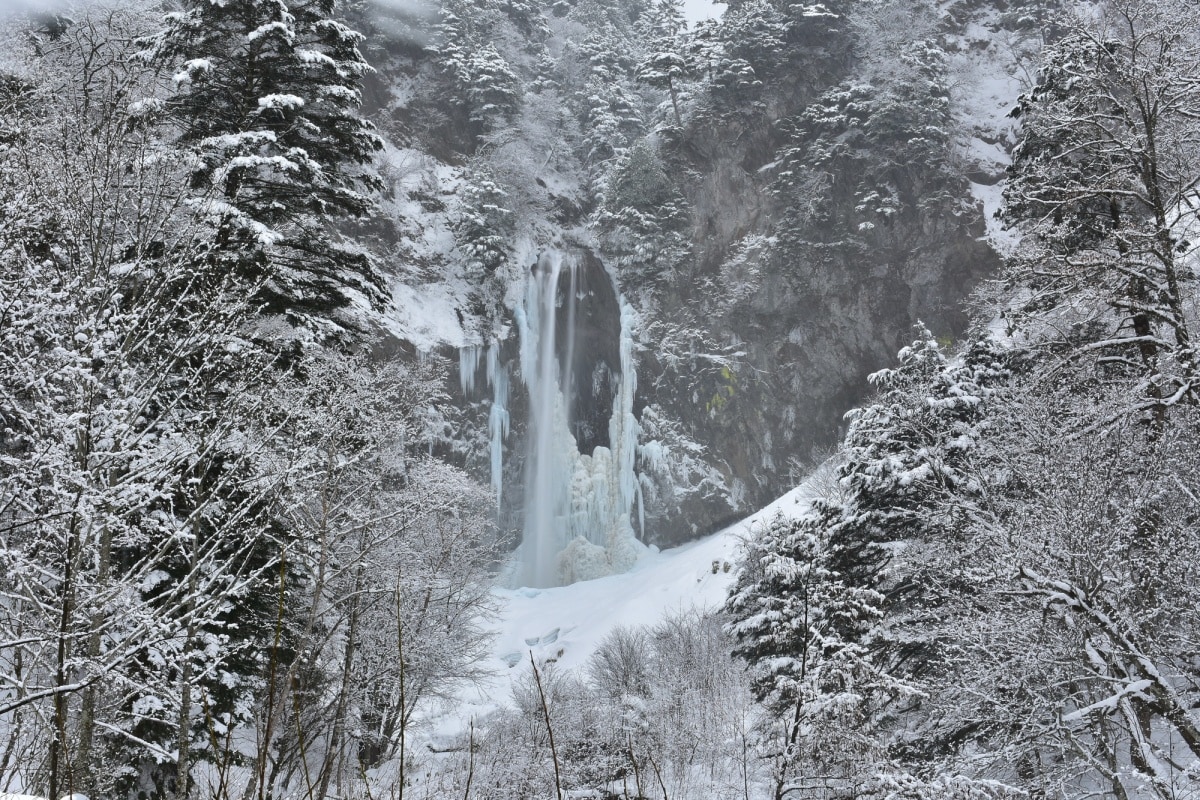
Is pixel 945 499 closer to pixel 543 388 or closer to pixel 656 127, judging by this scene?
pixel 543 388

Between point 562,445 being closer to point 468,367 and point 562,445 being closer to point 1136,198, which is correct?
point 468,367

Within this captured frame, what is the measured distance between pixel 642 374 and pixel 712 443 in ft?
15.5

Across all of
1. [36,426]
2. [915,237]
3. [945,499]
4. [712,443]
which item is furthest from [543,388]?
[36,426]

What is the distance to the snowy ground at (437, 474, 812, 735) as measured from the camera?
80.3ft

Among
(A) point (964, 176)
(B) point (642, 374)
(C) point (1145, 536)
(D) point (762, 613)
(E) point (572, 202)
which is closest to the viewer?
(C) point (1145, 536)

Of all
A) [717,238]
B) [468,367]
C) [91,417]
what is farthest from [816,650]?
[717,238]

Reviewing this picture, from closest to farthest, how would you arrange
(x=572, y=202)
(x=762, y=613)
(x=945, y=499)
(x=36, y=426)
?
(x=36, y=426)
(x=945, y=499)
(x=762, y=613)
(x=572, y=202)

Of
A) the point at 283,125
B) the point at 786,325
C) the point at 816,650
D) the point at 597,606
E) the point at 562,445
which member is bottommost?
the point at 816,650

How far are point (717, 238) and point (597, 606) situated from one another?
1869cm

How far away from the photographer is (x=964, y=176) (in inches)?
1297

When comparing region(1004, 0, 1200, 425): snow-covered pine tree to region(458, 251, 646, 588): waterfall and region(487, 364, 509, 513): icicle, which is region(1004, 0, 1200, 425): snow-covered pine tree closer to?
region(458, 251, 646, 588): waterfall

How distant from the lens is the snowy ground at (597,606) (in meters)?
24.5

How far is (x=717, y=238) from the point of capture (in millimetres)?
36656

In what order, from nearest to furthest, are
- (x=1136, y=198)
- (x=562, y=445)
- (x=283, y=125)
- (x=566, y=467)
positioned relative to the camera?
(x=1136, y=198)
(x=283, y=125)
(x=566, y=467)
(x=562, y=445)
